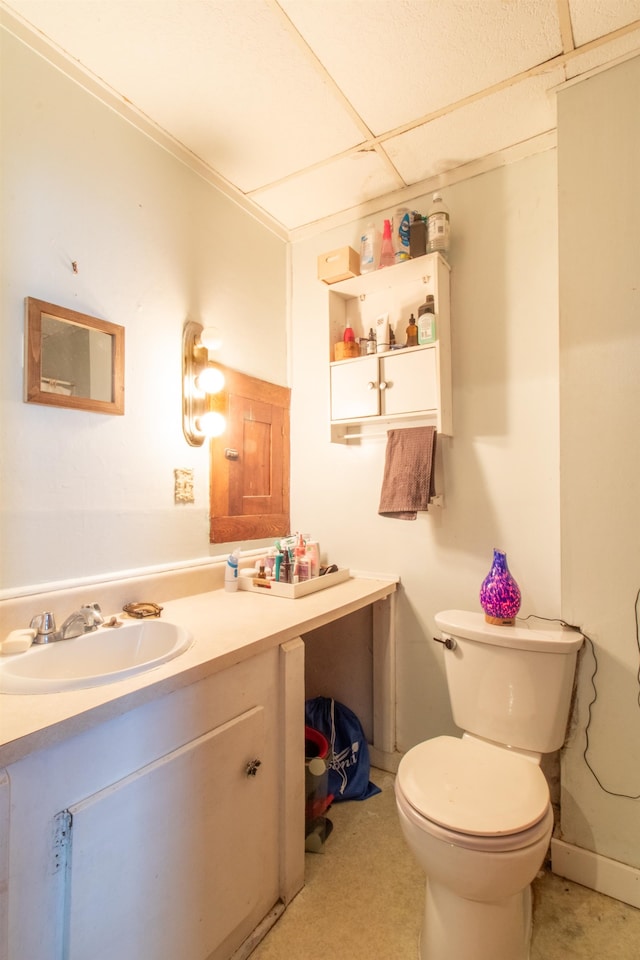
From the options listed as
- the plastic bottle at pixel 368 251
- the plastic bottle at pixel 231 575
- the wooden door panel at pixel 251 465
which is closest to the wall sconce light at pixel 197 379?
the wooden door panel at pixel 251 465

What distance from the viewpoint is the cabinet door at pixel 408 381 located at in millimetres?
1694

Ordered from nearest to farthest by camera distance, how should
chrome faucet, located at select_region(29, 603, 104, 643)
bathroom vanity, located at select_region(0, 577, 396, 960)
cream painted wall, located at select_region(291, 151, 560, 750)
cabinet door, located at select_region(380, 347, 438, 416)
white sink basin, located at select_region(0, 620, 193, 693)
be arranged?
bathroom vanity, located at select_region(0, 577, 396, 960) → white sink basin, located at select_region(0, 620, 193, 693) → chrome faucet, located at select_region(29, 603, 104, 643) → cream painted wall, located at select_region(291, 151, 560, 750) → cabinet door, located at select_region(380, 347, 438, 416)

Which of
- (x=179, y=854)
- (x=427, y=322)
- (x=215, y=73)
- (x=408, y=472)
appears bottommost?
(x=179, y=854)

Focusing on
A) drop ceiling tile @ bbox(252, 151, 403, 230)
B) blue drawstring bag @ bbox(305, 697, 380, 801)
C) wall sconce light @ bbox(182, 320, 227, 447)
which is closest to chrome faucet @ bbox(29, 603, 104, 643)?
wall sconce light @ bbox(182, 320, 227, 447)

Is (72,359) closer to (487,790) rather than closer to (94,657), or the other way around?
(94,657)

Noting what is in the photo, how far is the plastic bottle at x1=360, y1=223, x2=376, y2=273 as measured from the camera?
184 cm

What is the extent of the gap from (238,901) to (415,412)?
1522mm

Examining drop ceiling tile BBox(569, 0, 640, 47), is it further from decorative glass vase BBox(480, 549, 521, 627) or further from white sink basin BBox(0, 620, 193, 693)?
white sink basin BBox(0, 620, 193, 693)

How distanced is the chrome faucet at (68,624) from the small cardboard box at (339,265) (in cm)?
151

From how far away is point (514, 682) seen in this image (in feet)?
4.39

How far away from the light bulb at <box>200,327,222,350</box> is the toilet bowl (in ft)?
4.76

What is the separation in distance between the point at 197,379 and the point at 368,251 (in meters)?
0.88

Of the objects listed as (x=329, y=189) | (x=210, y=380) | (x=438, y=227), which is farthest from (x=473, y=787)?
(x=329, y=189)

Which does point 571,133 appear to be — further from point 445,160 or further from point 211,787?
point 211,787
